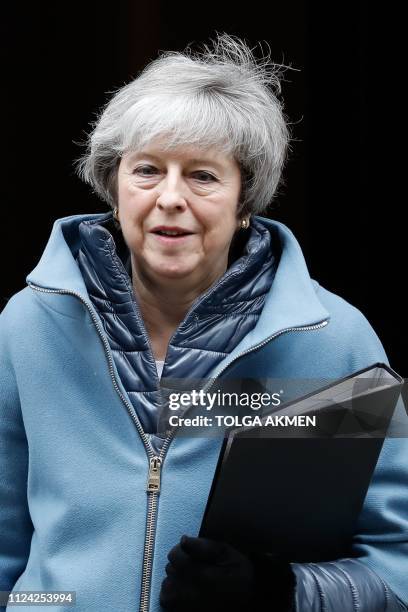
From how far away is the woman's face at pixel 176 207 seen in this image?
208 centimetres

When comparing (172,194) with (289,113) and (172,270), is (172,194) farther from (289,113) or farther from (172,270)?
(289,113)

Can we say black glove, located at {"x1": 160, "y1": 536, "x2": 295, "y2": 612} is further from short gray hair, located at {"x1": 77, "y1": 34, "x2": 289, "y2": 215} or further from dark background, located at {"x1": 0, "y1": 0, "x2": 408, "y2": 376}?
dark background, located at {"x1": 0, "y1": 0, "x2": 408, "y2": 376}

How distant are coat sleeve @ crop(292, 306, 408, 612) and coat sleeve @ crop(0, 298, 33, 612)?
0.58 meters

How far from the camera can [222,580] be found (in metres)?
1.80

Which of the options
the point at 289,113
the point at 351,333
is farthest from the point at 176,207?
the point at 289,113

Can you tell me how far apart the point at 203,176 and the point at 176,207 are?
9 centimetres

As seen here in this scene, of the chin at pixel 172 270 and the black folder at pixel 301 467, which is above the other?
the chin at pixel 172 270

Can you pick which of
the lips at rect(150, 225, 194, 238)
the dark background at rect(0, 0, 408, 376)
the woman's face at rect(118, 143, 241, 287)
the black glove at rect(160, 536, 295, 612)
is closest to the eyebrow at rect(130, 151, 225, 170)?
the woman's face at rect(118, 143, 241, 287)

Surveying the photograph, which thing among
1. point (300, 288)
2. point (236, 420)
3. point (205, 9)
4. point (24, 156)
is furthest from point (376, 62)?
point (236, 420)

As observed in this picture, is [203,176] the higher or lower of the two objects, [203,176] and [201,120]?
the lower

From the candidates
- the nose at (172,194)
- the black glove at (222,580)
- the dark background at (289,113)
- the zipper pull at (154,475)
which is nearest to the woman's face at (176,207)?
the nose at (172,194)

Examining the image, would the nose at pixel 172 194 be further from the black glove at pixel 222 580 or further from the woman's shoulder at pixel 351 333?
the black glove at pixel 222 580

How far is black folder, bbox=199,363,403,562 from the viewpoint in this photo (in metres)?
1.76

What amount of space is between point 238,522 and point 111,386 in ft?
1.23
